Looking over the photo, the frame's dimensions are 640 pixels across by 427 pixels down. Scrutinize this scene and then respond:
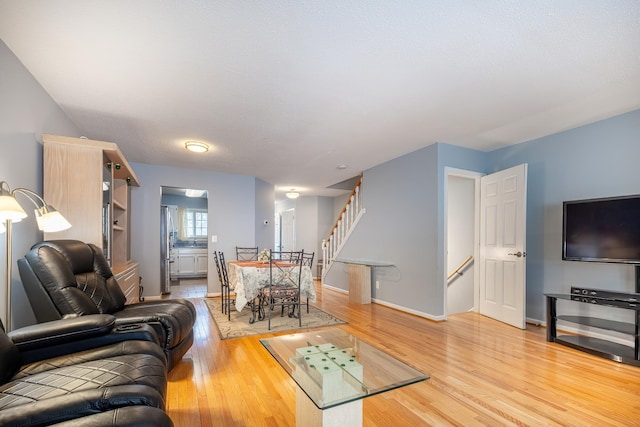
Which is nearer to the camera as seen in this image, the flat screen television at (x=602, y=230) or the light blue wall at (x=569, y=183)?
the flat screen television at (x=602, y=230)

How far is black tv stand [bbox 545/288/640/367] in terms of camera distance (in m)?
2.72

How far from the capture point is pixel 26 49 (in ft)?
6.75

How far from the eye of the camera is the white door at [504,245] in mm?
3783

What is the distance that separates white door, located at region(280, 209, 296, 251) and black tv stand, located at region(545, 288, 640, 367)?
23.5ft

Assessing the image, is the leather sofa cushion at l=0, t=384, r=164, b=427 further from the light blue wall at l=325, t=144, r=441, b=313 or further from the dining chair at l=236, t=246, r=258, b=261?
the dining chair at l=236, t=246, r=258, b=261

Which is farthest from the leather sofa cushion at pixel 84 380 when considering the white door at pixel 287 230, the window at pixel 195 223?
the white door at pixel 287 230

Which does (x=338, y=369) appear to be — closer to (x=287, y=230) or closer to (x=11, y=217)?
(x=11, y=217)

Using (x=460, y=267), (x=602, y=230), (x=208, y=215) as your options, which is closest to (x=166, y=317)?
(x=208, y=215)

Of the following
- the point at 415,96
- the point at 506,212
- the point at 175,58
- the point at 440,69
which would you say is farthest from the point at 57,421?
the point at 506,212

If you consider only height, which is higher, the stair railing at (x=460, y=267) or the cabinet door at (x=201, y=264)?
the stair railing at (x=460, y=267)

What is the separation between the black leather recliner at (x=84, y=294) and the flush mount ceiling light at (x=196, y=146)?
6.53 ft

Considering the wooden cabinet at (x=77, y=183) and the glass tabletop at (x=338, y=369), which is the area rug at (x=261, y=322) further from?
the wooden cabinet at (x=77, y=183)

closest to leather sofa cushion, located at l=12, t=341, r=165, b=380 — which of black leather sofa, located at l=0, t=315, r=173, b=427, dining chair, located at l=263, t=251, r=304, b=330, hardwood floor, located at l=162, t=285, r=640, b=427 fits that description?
black leather sofa, located at l=0, t=315, r=173, b=427

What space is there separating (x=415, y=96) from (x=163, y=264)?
17.7ft
